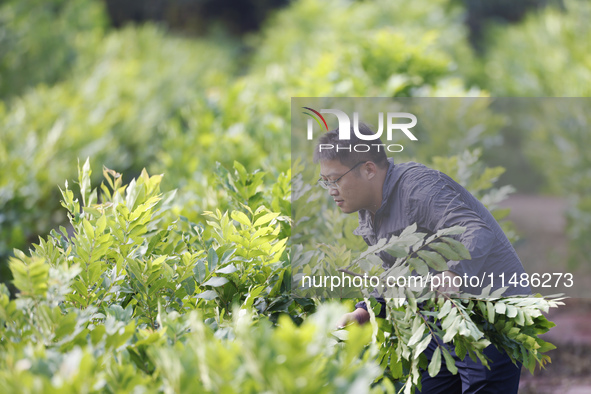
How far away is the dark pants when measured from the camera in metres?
2.10

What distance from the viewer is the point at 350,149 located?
5.86 feet

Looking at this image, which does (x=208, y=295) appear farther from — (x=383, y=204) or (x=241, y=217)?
(x=383, y=204)

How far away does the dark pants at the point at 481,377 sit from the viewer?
2.10 metres

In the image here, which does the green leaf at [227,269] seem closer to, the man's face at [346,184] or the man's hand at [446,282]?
the man's face at [346,184]

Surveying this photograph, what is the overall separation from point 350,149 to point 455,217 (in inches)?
15.6

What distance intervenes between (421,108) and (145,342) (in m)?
3.21

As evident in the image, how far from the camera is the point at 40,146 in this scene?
530cm

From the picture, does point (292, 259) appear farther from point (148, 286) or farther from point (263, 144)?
point (263, 144)

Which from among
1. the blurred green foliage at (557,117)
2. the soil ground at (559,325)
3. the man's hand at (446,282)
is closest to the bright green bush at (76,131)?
the man's hand at (446,282)

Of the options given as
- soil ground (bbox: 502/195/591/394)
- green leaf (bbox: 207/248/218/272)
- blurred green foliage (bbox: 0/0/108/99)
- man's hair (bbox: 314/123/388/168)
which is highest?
blurred green foliage (bbox: 0/0/108/99)

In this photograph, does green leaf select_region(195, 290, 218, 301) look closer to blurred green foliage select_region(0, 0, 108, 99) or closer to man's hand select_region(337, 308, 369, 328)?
→ man's hand select_region(337, 308, 369, 328)

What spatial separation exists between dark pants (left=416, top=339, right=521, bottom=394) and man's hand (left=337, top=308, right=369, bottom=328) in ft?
1.19

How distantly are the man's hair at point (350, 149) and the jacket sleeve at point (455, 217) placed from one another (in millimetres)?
178

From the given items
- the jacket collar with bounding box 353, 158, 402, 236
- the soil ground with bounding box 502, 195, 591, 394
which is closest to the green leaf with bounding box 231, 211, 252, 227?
the jacket collar with bounding box 353, 158, 402, 236
